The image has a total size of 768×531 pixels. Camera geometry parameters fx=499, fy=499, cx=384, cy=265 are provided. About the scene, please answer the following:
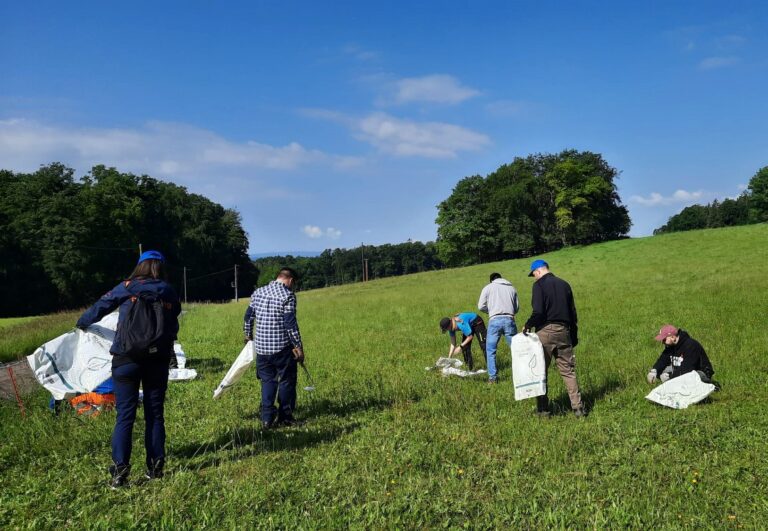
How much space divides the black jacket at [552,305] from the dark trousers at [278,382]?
10.6 feet

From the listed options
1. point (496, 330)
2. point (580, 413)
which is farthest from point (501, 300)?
point (580, 413)

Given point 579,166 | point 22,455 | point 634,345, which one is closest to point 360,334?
point 634,345

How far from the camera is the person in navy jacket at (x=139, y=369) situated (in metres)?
4.56

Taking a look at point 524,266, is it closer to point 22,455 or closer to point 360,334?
point 360,334

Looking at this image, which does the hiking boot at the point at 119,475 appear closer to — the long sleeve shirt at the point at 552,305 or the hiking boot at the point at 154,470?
the hiking boot at the point at 154,470

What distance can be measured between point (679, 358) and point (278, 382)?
232 inches

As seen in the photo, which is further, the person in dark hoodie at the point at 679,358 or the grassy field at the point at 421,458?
the person in dark hoodie at the point at 679,358

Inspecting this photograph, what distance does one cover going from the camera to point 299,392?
852 centimetres

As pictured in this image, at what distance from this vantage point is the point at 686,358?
7371mm

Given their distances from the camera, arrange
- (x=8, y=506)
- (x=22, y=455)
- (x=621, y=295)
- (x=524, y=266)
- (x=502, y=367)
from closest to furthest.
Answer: (x=8, y=506) < (x=22, y=455) < (x=502, y=367) < (x=621, y=295) < (x=524, y=266)

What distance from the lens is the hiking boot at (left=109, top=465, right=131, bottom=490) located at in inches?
179

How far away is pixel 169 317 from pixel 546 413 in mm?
4767

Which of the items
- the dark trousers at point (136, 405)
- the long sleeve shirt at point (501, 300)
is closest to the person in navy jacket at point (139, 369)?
the dark trousers at point (136, 405)

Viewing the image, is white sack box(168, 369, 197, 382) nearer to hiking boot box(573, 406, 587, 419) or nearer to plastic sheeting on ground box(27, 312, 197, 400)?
plastic sheeting on ground box(27, 312, 197, 400)
